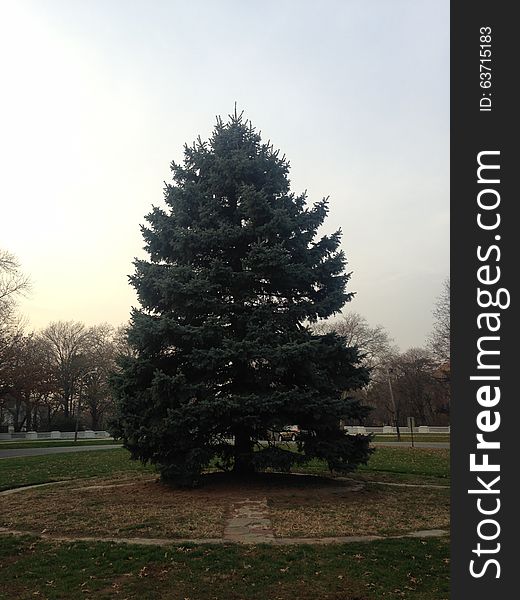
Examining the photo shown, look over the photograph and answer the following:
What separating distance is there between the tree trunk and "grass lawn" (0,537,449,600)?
16.6 feet

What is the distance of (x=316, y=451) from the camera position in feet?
39.0

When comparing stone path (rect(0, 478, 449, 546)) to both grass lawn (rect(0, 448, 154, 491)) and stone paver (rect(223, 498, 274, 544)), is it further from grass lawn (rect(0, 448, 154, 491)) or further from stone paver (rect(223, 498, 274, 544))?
grass lawn (rect(0, 448, 154, 491))

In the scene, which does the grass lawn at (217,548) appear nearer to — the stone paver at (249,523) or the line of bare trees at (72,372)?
the stone paver at (249,523)

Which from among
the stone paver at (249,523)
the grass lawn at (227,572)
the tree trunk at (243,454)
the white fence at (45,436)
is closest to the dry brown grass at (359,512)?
the stone paver at (249,523)

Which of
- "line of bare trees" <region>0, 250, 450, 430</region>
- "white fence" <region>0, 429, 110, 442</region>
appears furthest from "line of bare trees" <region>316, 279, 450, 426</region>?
"white fence" <region>0, 429, 110, 442</region>

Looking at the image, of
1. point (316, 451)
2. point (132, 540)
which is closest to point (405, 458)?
point (316, 451)

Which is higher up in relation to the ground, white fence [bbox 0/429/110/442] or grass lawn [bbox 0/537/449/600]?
grass lawn [bbox 0/537/449/600]

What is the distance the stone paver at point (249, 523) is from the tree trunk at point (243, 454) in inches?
69.4

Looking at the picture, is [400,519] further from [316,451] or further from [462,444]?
[462,444]

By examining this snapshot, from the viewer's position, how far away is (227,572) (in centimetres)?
612

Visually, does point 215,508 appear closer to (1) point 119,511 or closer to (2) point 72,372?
(1) point 119,511

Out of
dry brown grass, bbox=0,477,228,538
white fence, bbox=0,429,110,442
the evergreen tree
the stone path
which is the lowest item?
white fence, bbox=0,429,110,442

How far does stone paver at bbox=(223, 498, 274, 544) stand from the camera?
766 centimetres

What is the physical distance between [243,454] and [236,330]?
291 cm
